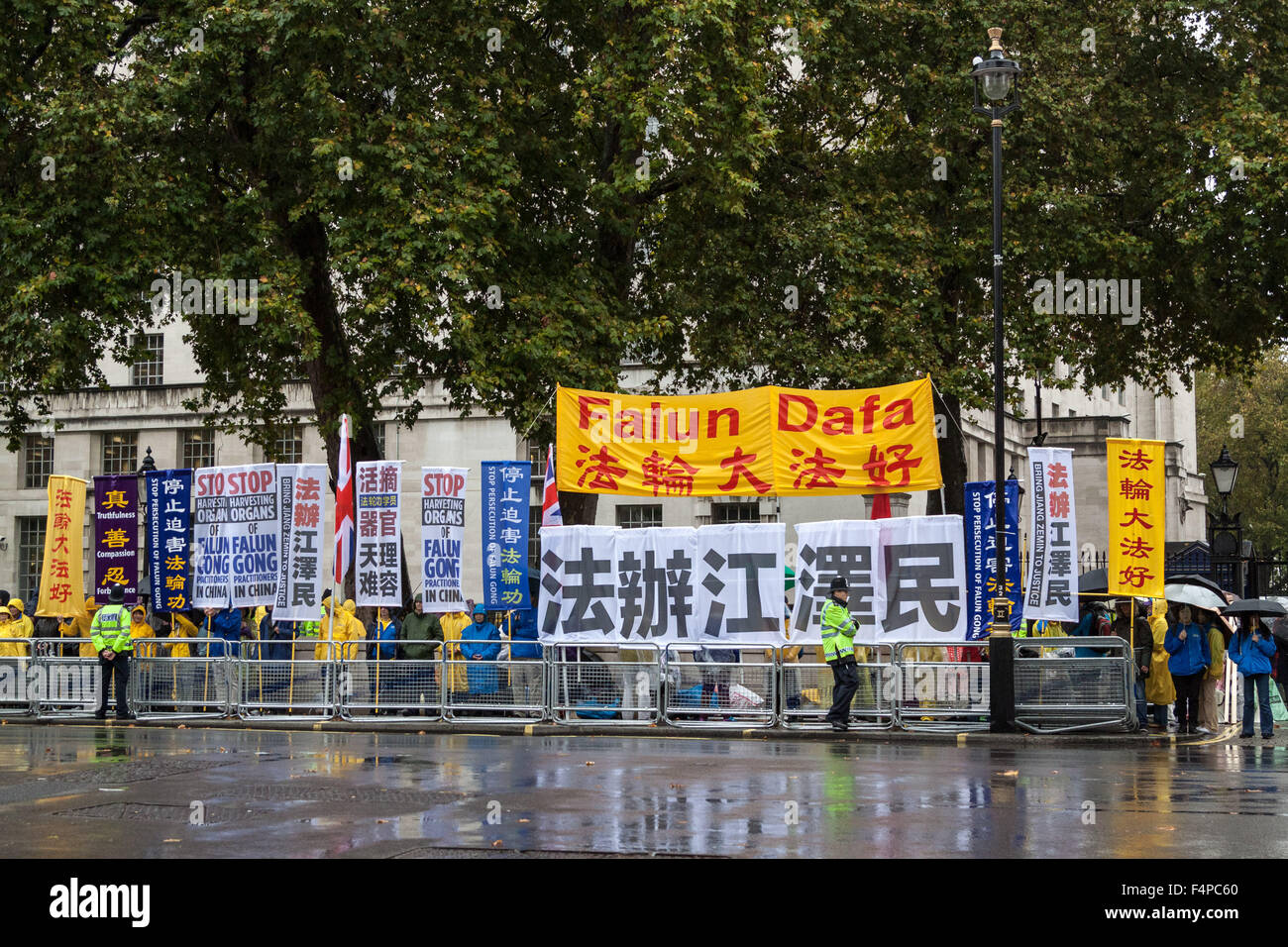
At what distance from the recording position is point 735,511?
4250cm

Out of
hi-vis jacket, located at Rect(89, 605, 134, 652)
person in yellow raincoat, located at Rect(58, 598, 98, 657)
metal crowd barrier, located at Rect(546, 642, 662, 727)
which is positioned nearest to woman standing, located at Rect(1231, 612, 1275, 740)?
metal crowd barrier, located at Rect(546, 642, 662, 727)

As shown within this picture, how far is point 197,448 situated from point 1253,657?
124 ft

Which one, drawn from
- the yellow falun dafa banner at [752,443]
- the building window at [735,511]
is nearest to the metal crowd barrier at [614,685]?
the yellow falun dafa banner at [752,443]

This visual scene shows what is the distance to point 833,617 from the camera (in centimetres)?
1891

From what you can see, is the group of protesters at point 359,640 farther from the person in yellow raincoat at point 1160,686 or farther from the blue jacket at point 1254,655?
the blue jacket at point 1254,655

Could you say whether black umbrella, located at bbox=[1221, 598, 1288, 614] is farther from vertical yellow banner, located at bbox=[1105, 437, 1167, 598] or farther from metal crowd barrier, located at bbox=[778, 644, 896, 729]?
metal crowd barrier, located at bbox=[778, 644, 896, 729]

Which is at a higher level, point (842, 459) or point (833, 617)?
point (842, 459)

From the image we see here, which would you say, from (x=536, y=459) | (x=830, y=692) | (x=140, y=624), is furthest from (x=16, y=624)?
(x=536, y=459)

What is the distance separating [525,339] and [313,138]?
15.5 ft

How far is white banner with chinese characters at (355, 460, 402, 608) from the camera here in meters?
21.4
